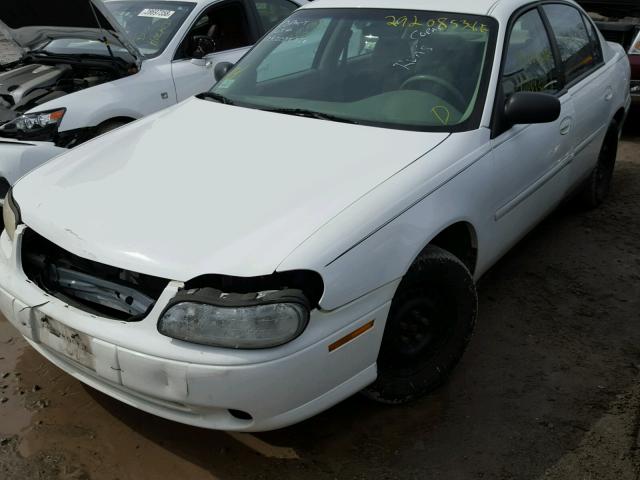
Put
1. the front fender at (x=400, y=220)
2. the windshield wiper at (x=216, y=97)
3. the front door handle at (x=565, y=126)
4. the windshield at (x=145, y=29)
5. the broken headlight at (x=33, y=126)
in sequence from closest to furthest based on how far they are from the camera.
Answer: the front fender at (x=400, y=220)
the windshield wiper at (x=216, y=97)
the front door handle at (x=565, y=126)
the broken headlight at (x=33, y=126)
the windshield at (x=145, y=29)

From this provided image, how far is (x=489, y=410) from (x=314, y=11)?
2419 millimetres

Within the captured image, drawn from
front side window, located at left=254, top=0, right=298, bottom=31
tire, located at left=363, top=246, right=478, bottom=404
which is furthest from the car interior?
front side window, located at left=254, top=0, right=298, bottom=31

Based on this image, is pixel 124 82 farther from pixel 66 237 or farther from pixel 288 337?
pixel 288 337

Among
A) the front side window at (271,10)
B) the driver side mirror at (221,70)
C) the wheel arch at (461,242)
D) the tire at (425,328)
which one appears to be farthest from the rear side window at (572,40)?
the front side window at (271,10)

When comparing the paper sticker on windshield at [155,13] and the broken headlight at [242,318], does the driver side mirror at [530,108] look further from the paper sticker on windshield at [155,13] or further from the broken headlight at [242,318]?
the paper sticker on windshield at [155,13]

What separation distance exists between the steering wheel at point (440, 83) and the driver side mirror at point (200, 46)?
2861 mm

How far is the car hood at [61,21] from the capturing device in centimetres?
500

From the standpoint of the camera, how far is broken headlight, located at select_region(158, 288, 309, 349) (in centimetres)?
216

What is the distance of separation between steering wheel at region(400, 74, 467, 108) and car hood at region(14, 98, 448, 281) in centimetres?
29

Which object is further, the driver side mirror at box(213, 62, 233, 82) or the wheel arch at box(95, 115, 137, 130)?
the wheel arch at box(95, 115, 137, 130)

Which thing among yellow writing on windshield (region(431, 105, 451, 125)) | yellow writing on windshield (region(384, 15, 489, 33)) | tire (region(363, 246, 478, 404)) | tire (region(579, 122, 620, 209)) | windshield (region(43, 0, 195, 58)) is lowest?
tire (region(579, 122, 620, 209))

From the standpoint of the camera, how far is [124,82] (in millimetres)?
5121

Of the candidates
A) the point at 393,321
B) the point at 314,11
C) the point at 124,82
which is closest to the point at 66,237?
the point at 393,321

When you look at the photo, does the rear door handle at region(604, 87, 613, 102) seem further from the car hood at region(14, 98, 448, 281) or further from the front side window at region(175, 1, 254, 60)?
the front side window at region(175, 1, 254, 60)
